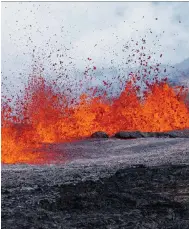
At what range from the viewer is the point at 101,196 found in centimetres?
965

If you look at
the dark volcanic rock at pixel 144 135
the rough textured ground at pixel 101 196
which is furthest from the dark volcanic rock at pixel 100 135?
the rough textured ground at pixel 101 196

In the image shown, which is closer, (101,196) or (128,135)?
(101,196)

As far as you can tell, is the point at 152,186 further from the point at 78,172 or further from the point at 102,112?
the point at 102,112

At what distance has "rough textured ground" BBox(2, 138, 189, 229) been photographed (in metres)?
7.84

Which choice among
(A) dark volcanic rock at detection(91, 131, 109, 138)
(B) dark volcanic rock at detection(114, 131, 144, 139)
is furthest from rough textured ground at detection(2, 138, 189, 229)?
(A) dark volcanic rock at detection(91, 131, 109, 138)

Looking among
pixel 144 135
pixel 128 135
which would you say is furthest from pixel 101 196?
pixel 144 135

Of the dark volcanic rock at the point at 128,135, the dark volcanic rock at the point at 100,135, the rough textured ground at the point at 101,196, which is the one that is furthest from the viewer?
the dark volcanic rock at the point at 100,135

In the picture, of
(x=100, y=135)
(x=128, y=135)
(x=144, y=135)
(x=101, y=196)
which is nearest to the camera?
(x=101, y=196)

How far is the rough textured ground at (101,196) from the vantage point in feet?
25.7

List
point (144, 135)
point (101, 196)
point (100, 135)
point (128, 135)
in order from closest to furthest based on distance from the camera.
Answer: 1. point (101, 196)
2. point (128, 135)
3. point (144, 135)
4. point (100, 135)

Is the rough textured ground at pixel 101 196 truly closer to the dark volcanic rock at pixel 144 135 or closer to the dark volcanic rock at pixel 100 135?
the dark volcanic rock at pixel 144 135

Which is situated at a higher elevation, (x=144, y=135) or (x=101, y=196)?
(x=144, y=135)

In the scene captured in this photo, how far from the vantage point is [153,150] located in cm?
1948

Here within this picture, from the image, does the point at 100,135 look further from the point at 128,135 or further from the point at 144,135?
the point at 144,135
